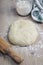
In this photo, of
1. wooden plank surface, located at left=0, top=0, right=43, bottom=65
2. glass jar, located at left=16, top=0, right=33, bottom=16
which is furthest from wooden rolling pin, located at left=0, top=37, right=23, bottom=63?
glass jar, located at left=16, top=0, right=33, bottom=16

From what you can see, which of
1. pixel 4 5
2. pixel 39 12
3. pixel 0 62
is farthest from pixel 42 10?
pixel 0 62

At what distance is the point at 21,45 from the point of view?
0.88 m

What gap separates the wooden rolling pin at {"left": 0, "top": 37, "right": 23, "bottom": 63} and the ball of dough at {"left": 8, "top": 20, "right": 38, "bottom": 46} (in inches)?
2.2

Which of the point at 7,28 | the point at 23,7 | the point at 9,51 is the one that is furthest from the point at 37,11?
the point at 9,51

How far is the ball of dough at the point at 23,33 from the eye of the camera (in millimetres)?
878

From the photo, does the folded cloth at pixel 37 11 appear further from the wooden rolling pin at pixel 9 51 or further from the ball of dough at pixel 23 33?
the wooden rolling pin at pixel 9 51

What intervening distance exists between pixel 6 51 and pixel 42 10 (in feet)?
0.98

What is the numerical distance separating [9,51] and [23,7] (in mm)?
281

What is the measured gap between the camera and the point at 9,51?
2.71 ft

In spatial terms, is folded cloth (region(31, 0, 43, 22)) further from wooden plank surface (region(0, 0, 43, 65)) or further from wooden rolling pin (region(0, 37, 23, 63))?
wooden rolling pin (region(0, 37, 23, 63))

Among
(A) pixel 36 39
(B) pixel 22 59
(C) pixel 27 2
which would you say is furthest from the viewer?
(C) pixel 27 2

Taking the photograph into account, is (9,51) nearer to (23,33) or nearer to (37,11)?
(23,33)

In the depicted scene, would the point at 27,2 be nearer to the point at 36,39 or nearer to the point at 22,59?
the point at 36,39

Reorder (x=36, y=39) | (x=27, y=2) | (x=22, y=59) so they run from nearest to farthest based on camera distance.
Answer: (x=22, y=59)
(x=36, y=39)
(x=27, y=2)
